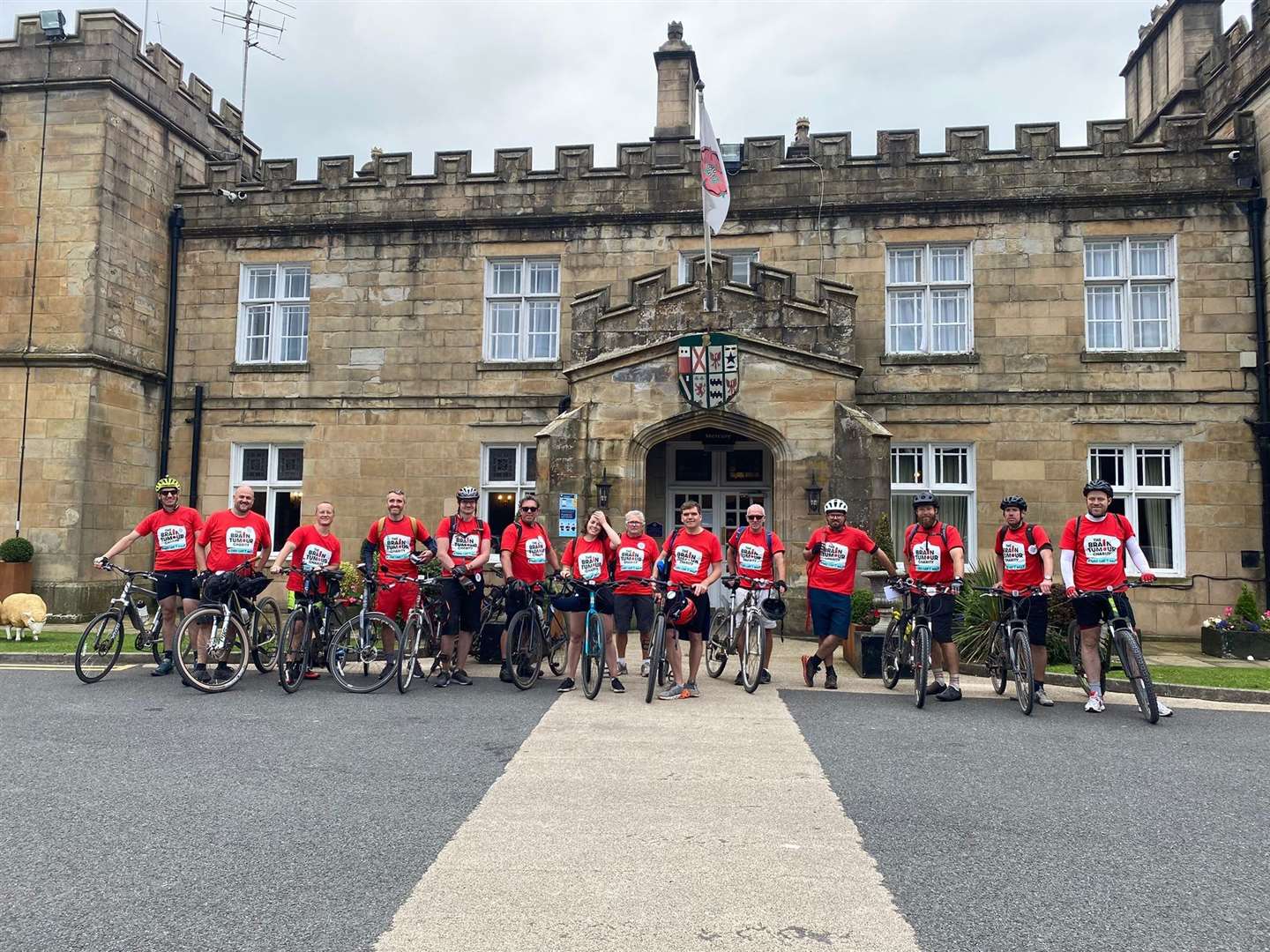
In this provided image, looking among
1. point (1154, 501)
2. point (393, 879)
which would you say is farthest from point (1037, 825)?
point (1154, 501)

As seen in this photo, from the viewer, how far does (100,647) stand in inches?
351

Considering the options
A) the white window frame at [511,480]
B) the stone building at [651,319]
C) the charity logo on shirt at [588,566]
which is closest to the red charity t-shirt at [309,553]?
the charity logo on shirt at [588,566]

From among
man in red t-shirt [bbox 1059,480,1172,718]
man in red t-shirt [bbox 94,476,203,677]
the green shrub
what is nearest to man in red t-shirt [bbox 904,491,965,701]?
man in red t-shirt [bbox 1059,480,1172,718]

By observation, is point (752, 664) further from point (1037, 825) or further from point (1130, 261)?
point (1130, 261)

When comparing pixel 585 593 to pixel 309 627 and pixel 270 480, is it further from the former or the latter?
pixel 270 480

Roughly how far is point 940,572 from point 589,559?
3459mm

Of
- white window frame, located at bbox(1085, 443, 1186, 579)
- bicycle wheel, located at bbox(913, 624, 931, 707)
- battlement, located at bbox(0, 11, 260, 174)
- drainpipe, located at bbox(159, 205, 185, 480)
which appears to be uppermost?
battlement, located at bbox(0, 11, 260, 174)

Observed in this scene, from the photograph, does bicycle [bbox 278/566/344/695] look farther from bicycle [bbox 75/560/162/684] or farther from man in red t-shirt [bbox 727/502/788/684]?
man in red t-shirt [bbox 727/502/788/684]

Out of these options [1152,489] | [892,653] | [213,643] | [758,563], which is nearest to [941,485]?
[1152,489]

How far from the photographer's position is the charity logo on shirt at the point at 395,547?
8.99m

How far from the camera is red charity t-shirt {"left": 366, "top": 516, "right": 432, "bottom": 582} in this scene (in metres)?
9.00

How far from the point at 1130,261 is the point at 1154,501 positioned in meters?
4.09

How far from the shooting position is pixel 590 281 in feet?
52.0

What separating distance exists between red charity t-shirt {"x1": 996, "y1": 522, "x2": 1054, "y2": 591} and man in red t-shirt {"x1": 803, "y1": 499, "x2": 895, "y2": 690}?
1.08m
